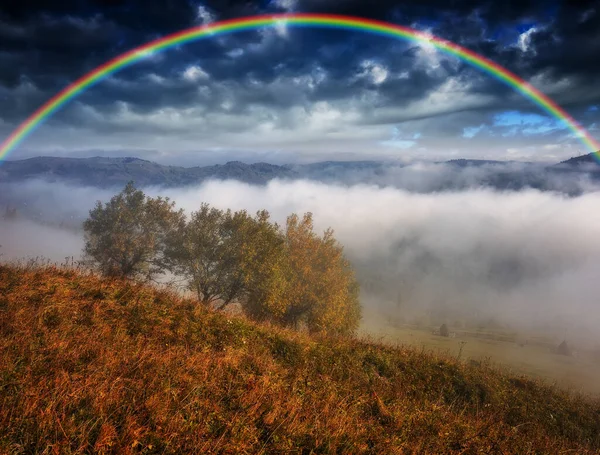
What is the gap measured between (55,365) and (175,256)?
120 feet

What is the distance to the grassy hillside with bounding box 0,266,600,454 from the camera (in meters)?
5.79

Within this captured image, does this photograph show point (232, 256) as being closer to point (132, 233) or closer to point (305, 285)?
point (305, 285)

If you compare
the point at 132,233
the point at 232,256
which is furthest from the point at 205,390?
the point at 132,233

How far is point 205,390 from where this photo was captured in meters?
7.74

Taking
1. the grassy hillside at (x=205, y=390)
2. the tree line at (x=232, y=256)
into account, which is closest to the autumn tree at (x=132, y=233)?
the tree line at (x=232, y=256)

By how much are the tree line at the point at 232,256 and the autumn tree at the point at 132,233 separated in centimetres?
12

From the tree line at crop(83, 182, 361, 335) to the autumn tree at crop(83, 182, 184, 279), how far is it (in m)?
0.12

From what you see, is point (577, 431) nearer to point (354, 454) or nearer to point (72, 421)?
point (354, 454)

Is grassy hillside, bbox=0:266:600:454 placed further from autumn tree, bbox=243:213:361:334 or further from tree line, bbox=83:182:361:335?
autumn tree, bbox=243:213:361:334

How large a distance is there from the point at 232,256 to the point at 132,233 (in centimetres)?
1689

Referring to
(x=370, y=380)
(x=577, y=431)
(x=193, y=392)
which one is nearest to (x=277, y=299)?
(x=370, y=380)

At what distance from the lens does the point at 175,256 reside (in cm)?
4253

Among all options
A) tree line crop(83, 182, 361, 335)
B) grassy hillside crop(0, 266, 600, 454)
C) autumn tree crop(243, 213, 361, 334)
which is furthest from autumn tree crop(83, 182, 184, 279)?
grassy hillside crop(0, 266, 600, 454)

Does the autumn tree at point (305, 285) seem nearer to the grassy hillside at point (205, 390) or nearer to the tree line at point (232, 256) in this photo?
the tree line at point (232, 256)
